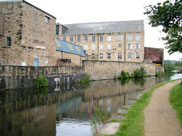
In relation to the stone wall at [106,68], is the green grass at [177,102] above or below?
below

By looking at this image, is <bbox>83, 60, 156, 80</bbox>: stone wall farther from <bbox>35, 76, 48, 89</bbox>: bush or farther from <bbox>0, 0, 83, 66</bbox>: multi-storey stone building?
<bbox>35, 76, 48, 89</bbox>: bush

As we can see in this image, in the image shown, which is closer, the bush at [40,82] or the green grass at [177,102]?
the green grass at [177,102]

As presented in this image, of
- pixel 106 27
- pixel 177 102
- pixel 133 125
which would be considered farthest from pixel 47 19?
pixel 106 27

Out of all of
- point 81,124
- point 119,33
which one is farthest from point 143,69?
point 81,124

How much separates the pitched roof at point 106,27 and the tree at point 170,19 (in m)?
32.8

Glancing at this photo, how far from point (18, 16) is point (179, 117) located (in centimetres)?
1608

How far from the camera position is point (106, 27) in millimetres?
42938

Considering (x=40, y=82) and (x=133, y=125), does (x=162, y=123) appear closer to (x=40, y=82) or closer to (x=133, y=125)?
(x=133, y=125)

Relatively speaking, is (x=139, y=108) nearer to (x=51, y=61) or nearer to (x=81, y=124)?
(x=81, y=124)

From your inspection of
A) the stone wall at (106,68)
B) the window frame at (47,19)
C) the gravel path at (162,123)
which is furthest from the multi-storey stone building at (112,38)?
the gravel path at (162,123)

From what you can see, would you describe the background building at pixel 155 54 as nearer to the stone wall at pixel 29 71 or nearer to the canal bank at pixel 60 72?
the canal bank at pixel 60 72

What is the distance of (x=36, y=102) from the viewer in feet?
32.0

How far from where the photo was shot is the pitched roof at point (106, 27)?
40500mm

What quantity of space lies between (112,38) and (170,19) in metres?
34.1
